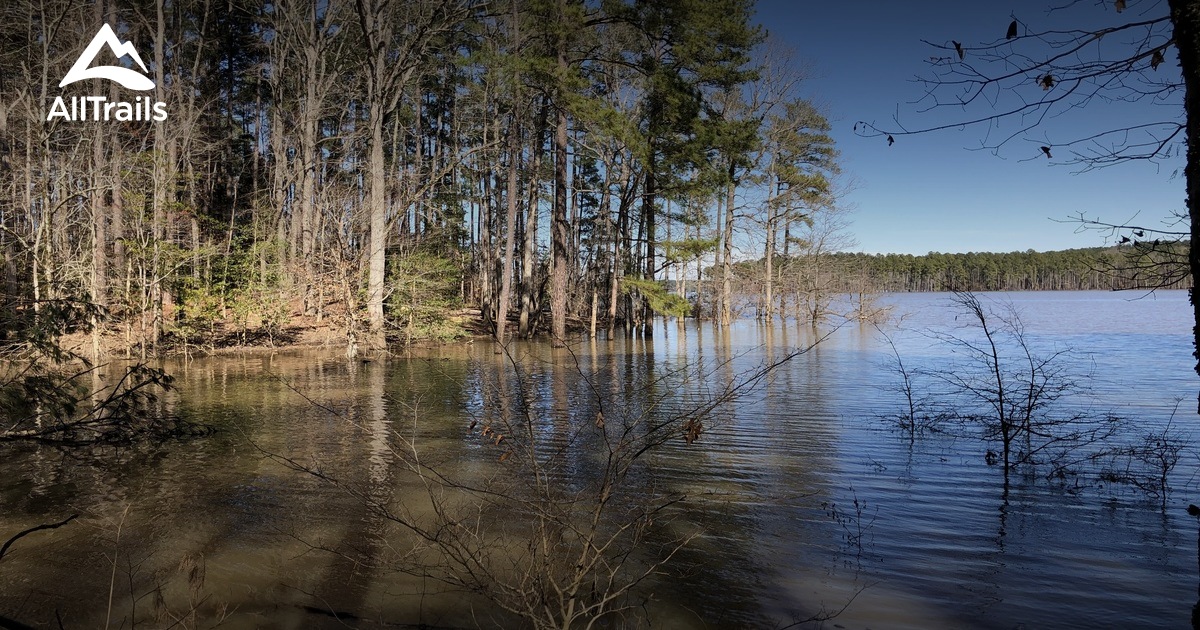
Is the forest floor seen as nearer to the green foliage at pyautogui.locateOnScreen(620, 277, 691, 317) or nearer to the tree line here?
the tree line

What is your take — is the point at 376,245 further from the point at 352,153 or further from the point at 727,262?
the point at 727,262

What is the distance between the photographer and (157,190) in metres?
16.0

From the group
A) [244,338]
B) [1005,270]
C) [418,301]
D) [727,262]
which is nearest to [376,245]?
[418,301]

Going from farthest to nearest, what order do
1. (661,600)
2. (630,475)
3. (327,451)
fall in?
(327,451), (630,475), (661,600)

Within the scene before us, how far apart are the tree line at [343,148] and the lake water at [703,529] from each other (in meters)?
7.35

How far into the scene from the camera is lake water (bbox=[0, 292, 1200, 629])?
12.0 feet

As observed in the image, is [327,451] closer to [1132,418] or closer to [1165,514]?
[1165,514]

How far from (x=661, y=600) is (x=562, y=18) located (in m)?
18.7

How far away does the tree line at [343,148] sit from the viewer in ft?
52.0

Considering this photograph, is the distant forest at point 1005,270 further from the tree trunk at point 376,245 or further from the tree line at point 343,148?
the tree trunk at point 376,245

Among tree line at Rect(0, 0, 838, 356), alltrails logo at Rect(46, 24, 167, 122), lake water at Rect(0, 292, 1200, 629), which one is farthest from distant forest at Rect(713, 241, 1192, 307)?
alltrails logo at Rect(46, 24, 167, 122)

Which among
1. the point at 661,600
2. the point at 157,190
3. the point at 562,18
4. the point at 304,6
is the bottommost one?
the point at 661,600

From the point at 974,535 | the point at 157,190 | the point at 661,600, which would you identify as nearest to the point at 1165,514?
the point at 974,535

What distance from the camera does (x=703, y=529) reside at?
4.89 metres
